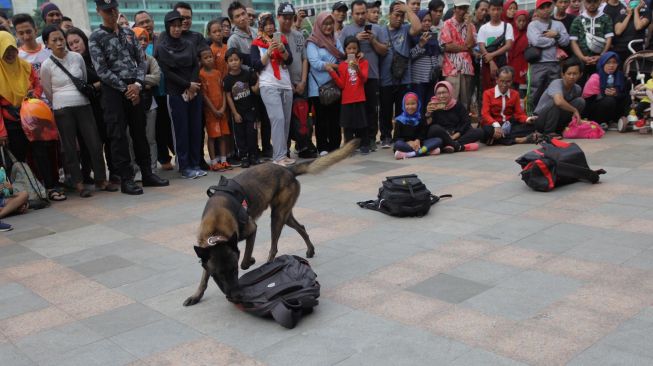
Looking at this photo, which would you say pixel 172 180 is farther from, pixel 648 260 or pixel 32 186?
pixel 648 260

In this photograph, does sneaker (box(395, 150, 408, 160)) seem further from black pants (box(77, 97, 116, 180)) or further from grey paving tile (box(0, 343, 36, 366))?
grey paving tile (box(0, 343, 36, 366))

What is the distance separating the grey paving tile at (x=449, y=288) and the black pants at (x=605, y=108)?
22.4 feet

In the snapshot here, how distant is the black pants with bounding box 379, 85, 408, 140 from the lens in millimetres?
9711

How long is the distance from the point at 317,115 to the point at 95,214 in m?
3.96

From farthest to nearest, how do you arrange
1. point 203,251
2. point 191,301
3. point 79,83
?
1. point 79,83
2. point 191,301
3. point 203,251

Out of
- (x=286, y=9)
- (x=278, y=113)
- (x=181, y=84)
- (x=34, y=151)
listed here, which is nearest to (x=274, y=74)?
(x=278, y=113)

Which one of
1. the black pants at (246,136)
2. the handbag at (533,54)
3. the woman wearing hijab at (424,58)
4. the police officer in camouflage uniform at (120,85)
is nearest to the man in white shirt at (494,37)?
the handbag at (533,54)

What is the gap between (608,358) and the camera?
3.03 metres

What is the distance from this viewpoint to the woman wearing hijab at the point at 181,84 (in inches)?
307

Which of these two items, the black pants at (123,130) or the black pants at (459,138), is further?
the black pants at (459,138)

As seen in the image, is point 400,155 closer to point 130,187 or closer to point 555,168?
point 555,168

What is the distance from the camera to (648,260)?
4.33 metres

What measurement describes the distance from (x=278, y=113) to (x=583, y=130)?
474 cm

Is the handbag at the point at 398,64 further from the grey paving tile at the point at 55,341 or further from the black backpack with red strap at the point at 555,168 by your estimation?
the grey paving tile at the point at 55,341
